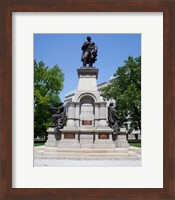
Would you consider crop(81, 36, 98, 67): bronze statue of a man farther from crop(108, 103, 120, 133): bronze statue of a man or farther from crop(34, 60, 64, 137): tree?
crop(34, 60, 64, 137): tree

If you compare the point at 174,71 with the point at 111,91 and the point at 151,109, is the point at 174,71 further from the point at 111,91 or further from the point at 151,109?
the point at 111,91

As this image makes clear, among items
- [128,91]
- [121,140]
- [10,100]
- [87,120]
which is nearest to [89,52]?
[87,120]

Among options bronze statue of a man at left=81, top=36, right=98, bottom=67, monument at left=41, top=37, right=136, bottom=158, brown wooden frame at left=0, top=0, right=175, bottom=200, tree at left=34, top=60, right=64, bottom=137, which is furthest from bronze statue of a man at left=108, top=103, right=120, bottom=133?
brown wooden frame at left=0, top=0, right=175, bottom=200

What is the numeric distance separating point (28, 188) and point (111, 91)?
997 inches

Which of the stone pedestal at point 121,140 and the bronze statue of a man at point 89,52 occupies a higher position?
the bronze statue of a man at point 89,52

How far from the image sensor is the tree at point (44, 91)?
24891 mm

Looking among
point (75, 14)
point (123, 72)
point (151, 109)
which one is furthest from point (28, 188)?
point (123, 72)

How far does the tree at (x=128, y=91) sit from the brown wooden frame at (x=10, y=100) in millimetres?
18429

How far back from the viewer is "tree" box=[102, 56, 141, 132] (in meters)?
26.2

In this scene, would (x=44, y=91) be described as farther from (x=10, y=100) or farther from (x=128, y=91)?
(x=10, y=100)

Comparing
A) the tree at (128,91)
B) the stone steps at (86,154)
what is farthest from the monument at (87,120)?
the tree at (128,91)

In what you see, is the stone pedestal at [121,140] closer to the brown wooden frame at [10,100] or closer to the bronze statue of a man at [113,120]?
the bronze statue of a man at [113,120]

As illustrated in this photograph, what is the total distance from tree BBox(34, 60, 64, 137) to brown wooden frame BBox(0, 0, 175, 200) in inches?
693

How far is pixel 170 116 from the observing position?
6215 millimetres
